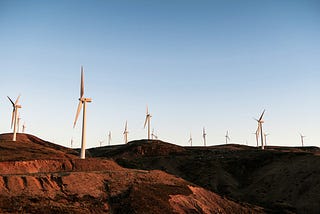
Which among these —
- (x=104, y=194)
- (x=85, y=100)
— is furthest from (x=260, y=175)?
(x=104, y=194)

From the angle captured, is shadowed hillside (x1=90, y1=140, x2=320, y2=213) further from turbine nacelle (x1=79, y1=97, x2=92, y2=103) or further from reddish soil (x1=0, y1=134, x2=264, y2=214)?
turbine nacelle (x1=79, y1=97, x2=92, y2=103)

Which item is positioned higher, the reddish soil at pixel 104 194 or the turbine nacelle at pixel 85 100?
the turbine nacelle at pixel 85 100

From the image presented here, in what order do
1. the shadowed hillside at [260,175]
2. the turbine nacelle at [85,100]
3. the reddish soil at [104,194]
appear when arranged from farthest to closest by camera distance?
the turbine nacelle at [85,100] → the shadowed hillside at [260,175] → the reddish soil at [104,194]

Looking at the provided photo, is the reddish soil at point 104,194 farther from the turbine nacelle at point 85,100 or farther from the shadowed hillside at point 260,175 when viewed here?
the turbine nacelle at point 85,100

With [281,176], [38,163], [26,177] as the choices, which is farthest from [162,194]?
[281,176]

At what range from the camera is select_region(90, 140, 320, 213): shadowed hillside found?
6000cm

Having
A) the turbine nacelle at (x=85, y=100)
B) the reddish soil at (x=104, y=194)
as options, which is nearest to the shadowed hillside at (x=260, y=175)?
the reddish soil at (x=104, y=194)

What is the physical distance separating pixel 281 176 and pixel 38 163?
166 ft

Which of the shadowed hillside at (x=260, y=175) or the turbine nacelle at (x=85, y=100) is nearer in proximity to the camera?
the shadowed hillside at (x=260, y=175)

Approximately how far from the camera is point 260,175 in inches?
2955

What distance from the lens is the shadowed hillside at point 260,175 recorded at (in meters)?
60.0

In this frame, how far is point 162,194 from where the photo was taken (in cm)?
4297

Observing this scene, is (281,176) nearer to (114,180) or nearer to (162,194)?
(162,194)

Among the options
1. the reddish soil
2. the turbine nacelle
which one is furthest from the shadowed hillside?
the turbine nacelle
